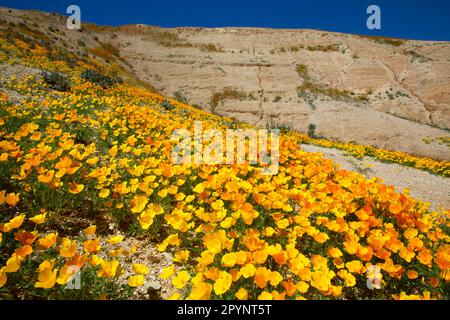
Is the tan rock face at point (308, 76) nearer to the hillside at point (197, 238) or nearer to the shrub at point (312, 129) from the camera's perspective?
the shrub at point (312, 129)

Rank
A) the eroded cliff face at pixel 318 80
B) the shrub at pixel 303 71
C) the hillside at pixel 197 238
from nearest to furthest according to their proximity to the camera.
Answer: the hillside at pixel 197 238
the eroded cliff face at pixel 318 80
the shrub at pixel 303 71

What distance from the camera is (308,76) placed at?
3688 centimetres

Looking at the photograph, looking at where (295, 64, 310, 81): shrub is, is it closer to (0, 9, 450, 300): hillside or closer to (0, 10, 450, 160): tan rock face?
(0, 10, 450, 160): tan rock face

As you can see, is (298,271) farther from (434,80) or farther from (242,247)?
(434,80)

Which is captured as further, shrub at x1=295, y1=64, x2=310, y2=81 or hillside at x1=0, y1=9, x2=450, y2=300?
shrub at x1=295, y1=64, x2=310, y2=81

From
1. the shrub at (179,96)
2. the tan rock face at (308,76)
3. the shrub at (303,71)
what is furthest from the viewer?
the shrub at (303,71)

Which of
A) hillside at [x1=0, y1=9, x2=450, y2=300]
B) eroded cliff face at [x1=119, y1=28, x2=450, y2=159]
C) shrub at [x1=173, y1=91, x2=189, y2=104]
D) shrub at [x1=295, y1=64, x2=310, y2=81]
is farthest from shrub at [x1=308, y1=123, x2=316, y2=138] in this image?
hillside at [x1=0, y1=9, x2=450, y2=300]

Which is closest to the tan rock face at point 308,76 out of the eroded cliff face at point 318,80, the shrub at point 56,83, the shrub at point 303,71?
the eroded cliff face at point 318,80

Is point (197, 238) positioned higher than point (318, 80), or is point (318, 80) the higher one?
point (318, 80)

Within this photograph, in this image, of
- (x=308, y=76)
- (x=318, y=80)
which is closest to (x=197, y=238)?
(x=308, y=76)

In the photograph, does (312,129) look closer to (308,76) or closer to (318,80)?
(308,76)

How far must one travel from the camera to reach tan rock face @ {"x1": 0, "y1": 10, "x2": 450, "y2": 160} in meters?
23.7

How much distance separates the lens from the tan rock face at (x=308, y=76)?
77.9ft

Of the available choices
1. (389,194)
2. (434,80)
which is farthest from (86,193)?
(434,80)
